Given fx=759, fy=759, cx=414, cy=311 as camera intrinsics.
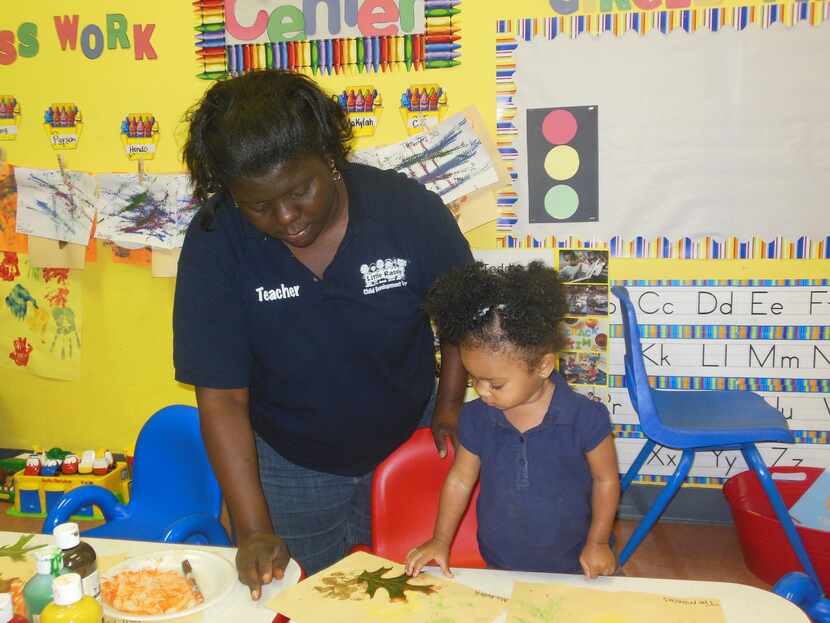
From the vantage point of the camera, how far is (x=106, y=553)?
4.24 ft

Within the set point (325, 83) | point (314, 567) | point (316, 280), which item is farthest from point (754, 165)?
point (314, 567)

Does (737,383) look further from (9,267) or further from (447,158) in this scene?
(9,267)

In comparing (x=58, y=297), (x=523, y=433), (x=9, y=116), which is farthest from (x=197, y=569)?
(x=9, y=116)

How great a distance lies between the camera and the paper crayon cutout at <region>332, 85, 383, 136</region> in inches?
104

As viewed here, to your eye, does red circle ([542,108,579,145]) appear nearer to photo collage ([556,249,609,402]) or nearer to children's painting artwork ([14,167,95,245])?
photo collage ([556,249,609,402])

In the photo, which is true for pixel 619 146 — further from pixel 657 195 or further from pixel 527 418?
pixel 527 418

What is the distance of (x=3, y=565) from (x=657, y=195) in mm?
2122

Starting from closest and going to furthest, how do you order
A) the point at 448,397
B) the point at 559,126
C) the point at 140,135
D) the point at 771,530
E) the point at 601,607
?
the point at 601,607, the point at 448,397, the point at 771,530, the point at 559,126, the point at 140,135

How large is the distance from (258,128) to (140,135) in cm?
185

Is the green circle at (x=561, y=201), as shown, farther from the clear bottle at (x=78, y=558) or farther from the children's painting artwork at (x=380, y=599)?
the clear bottle at (x=78, y=558)

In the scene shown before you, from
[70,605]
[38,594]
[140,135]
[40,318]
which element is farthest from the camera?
[40,318]

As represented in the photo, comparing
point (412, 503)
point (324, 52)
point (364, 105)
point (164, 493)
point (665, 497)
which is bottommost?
point (665, 497)

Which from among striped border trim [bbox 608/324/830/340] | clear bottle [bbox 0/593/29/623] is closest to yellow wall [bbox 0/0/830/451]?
striped border trim [bbox 608/324/830/340]

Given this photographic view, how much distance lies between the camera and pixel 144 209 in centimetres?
285
